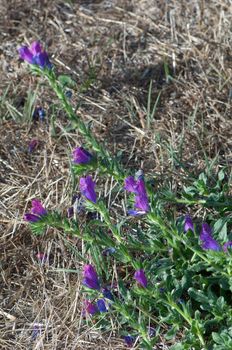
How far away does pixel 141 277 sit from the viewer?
261 centimetres

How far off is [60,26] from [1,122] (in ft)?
2.25

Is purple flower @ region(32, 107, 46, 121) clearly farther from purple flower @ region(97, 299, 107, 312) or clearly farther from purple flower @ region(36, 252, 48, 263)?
purple flower @ region(97, 299, 107, 312)

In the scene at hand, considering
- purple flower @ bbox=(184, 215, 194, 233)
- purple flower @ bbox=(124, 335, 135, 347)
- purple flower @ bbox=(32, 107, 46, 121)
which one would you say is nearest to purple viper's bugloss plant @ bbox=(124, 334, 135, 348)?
purple flower @ bbox=(124, 335, 135, 347)

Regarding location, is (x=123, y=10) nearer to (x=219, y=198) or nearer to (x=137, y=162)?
(x=137, y=162)

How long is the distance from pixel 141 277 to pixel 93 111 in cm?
120

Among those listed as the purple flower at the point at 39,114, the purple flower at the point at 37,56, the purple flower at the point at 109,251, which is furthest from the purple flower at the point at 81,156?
the purple flower at the point at 39,114

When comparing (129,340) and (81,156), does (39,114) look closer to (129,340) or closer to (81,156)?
(81,156)

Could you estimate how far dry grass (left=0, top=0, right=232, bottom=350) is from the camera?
3.01 m

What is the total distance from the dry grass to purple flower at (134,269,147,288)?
0.97 ft

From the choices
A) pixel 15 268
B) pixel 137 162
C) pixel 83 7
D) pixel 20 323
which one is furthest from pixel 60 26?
pixel 20 323

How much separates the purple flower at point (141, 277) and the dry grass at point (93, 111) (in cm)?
30

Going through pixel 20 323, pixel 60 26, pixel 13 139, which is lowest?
pixel 20 323

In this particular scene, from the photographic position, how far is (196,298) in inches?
106

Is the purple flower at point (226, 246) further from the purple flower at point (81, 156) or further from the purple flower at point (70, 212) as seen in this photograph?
the purple flower at point (70, 212)
